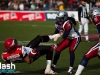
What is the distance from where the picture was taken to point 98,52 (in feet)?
26.6

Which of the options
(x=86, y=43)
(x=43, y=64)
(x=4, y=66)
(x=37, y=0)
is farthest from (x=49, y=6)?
(x=4, y=66)

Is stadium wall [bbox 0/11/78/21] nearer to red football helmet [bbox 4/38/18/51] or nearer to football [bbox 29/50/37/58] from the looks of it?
football [bbox 29/50/37/58]

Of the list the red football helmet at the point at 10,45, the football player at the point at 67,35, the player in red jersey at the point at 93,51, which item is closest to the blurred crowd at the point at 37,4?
the football player at the point at 67,35

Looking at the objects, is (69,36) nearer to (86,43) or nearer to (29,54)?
(29,54)

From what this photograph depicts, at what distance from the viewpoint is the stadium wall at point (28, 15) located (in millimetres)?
26781

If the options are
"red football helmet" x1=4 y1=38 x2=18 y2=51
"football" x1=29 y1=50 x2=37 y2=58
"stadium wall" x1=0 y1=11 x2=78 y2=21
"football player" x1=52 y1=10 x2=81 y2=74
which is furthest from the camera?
"stadium wall" x1=0 y1=11 x2=78 y2=21

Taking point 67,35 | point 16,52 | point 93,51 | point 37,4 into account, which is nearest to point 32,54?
point 16,52

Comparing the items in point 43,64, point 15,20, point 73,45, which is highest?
point 73,45

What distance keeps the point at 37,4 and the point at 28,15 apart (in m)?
2.28

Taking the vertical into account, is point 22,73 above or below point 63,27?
below

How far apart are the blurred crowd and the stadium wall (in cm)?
76

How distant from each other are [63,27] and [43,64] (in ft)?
6.10

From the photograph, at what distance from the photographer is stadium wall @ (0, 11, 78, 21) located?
26781mm

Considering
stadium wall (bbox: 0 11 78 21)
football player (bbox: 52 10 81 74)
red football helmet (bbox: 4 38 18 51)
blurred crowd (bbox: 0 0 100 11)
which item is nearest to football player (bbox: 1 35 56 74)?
red football helmet (bbox: 4 38 18 51)
